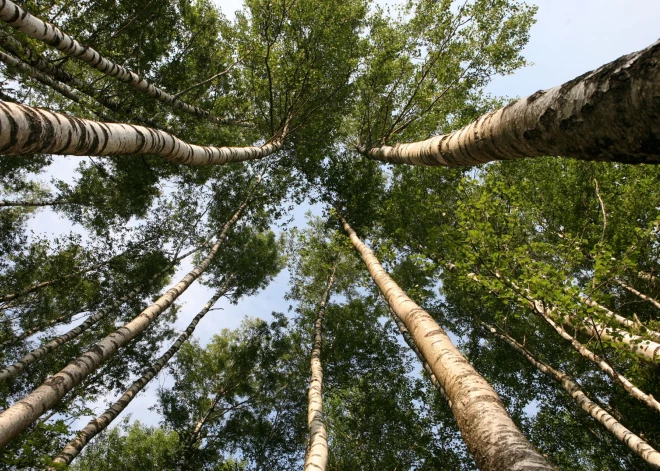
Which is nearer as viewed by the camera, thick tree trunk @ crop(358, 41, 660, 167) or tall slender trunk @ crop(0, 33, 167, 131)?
thick tree trunk @ crop(358, 41, 660, 167)

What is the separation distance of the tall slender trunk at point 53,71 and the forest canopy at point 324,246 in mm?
56

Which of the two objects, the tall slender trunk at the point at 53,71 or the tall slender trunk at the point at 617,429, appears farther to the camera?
the tall slender trunk at the point at 53,71

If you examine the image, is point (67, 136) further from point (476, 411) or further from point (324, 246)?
point (324, 246)

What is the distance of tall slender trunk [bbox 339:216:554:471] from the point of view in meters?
1.77

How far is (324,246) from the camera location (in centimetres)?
1393

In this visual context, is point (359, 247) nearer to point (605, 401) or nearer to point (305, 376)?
point (305, 376)

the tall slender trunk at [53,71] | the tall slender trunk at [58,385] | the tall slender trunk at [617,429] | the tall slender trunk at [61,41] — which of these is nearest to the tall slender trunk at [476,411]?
the tall slender trunk at [617,429]

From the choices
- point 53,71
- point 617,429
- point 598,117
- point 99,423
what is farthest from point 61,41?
point 617,429

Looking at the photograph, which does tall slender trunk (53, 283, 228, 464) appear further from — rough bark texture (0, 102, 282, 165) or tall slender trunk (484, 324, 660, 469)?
tall slender trunk (484, 324, 660, 469)

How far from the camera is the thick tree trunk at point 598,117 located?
1.06 meters

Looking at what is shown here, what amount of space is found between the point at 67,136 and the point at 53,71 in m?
7.55

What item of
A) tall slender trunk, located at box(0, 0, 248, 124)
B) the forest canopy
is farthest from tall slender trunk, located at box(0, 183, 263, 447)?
tall slender trunk, located at box(0, 0, 248, 124)

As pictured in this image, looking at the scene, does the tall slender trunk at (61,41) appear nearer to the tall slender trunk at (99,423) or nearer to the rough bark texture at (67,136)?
the rough bark texture at (67,136)

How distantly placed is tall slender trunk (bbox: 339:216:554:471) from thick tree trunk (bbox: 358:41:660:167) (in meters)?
1.52
